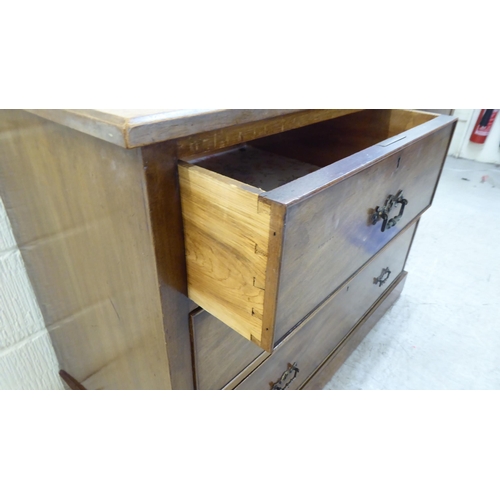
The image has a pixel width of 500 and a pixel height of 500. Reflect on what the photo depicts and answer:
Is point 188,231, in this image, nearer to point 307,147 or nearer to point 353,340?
point 307,147

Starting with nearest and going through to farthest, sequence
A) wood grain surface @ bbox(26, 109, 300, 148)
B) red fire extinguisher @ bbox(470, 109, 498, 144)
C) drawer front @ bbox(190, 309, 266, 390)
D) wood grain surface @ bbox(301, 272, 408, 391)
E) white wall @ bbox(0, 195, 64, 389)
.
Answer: wood grain surface @ bbox(26, 109, 300, 148) → drawer front @ bbox(190, 309, 266, 390) → white wall @ bbox(0, 195, 64, 389) → wood grain surface @ bbox(301, 272, 408, 391) → red fire extinguisher @ bbox(470, 109, 498, 144)

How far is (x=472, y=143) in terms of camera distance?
2.44 m

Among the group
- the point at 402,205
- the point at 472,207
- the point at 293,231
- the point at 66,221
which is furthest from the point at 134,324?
the point at 472,207

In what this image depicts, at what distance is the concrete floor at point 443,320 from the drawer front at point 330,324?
0.48ft

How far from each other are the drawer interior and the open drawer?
134mm

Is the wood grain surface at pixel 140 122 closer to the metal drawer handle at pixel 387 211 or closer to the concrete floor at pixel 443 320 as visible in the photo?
the metal drawer handle at pixel 387 211

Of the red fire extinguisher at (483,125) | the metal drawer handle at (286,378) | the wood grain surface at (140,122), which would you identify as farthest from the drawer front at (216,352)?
the red fire extinguisher at (483,125)

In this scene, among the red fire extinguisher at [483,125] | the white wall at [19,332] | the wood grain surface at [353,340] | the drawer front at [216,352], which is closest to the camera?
the drawer front at [216,352]

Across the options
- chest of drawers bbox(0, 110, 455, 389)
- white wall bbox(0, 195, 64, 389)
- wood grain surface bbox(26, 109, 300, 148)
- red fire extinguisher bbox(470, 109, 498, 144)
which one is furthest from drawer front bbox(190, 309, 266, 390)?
red fire extinguisher bbox(470, 109, 498, 144)

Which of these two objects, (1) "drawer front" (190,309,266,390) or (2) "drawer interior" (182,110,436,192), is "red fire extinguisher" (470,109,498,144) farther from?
(1) "drawer front" (190,309,266,390)

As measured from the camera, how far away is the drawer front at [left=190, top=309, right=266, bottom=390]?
54 cm

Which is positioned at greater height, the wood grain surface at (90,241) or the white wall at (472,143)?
the wood grain surface at (90,241)

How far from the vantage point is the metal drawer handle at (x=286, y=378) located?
2.47ft

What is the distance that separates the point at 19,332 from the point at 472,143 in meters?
2.67
